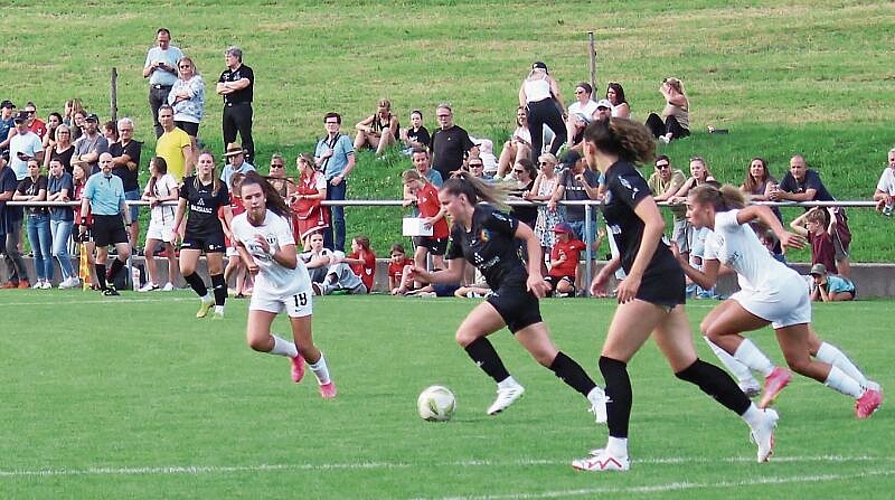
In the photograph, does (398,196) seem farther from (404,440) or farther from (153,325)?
(404,440)

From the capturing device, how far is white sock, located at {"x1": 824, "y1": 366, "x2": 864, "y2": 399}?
10984mm

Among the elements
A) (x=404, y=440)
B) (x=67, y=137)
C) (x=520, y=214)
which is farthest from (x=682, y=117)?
(x=404, y=440)

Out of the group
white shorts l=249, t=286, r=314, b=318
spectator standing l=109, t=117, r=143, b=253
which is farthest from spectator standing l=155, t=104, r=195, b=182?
white shorts l=249, t=286, r=314, b=318

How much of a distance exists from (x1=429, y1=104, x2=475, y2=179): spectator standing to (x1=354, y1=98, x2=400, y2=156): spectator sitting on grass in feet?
18.5

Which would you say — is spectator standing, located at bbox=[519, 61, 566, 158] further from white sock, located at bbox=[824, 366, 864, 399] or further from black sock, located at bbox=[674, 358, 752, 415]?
black sock, located at bbox=[674, 358, 752, 415]

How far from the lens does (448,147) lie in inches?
905

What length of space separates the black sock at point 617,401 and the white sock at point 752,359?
2268 millimetres

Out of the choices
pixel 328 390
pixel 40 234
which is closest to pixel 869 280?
pixel 328 390

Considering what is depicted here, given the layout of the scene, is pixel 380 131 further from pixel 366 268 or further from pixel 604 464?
pixel 604 464

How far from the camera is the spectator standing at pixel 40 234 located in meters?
25.1

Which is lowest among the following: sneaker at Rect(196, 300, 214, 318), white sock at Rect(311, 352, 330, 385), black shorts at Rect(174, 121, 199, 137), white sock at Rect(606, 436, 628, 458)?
sneaker at Rect(196, 300, 214, 318)

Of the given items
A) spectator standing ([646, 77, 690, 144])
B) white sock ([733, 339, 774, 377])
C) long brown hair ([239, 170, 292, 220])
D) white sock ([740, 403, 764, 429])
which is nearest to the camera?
white sock ([740, 403, 764, 429])

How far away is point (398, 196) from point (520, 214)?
6.66m

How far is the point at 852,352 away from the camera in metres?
15.1
